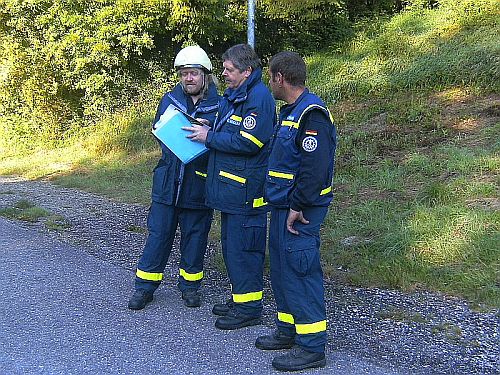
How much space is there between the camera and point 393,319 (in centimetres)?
497

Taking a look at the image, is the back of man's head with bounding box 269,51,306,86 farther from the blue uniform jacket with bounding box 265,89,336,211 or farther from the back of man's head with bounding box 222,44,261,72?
the back of man's head with bounding box 222,44,261,72

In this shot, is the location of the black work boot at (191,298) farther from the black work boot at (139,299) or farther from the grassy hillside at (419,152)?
the grassy hillside at (419,152)

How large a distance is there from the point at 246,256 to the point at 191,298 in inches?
29.2

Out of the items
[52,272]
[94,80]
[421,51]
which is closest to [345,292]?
[52,272]

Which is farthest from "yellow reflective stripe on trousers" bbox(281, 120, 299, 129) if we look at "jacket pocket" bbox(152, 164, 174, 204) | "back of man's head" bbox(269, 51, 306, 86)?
"jacket pocket" bbox(152, 164, 174, 204)

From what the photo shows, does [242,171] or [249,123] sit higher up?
[249,123]

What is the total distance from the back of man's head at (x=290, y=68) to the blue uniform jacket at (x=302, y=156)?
10 cm

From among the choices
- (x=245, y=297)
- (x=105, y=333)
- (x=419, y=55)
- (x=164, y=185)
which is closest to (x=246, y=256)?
(x=245, y=297)

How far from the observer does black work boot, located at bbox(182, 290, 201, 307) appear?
5.37m

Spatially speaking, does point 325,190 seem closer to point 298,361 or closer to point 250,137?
point 250,137

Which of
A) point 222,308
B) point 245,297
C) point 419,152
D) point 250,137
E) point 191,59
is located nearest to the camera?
point 250,137

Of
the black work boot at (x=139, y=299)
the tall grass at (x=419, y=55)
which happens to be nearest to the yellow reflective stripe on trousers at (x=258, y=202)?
the black work boot at (x=139, y=299)

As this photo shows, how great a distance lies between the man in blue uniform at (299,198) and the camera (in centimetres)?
411

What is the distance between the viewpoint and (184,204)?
17.5 feet
